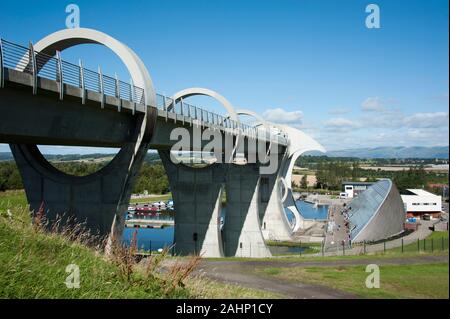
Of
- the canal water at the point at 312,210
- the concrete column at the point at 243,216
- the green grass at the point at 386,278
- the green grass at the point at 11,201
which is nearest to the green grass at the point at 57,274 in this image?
the green grass at the point at 11,201

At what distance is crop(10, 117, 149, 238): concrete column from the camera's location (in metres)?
17.1

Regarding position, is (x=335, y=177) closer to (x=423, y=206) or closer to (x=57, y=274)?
(x=423, y=206)

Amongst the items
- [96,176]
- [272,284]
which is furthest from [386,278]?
[96,176]

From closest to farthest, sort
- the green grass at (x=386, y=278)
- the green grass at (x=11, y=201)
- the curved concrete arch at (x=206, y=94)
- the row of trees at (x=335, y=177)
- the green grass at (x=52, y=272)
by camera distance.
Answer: the green grass at (x=52, y=272) < the green grass at (x=11, y=201) < the green grass at (x=386, y=278) < the curved concrete arch at (x=206, y=94) < the row of trees at (x=335, y=177)

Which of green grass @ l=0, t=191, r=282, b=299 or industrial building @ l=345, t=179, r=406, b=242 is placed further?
industrial building @ l=345, t=179, r=406, b=242

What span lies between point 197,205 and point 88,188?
17047mm

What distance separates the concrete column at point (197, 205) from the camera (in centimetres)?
3334

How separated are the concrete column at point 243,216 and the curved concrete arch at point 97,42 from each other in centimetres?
2260

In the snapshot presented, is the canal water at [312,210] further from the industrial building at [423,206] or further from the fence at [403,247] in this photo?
the fence at [403,247]

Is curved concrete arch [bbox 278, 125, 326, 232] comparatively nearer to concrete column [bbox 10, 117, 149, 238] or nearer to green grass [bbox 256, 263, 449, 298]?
green grass [bbox 256, 263, 449, 298]

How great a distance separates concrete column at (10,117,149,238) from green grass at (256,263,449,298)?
6.71 m

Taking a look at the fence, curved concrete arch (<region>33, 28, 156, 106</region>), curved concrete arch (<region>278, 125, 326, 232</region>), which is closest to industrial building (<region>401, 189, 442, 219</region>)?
curved concrete arch (<region>278, 125, 326, 232</region>)

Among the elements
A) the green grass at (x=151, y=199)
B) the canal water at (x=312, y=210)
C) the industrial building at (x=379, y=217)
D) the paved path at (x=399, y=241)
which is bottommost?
the canal water at (x=312, y=210)

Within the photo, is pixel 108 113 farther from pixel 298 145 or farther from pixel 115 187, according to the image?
pixel 298 145
